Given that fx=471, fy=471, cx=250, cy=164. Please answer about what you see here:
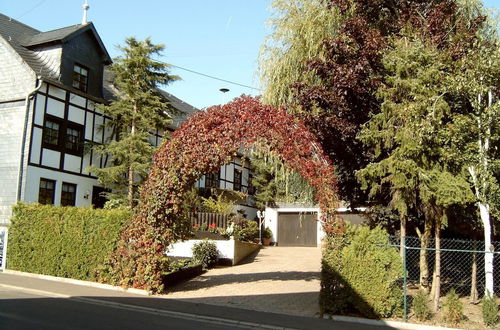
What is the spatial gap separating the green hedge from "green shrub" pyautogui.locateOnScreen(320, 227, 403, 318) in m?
5.97

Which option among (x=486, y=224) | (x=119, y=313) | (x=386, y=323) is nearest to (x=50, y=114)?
(x=119, y=313)

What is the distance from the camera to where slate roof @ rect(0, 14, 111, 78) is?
70.0 feet

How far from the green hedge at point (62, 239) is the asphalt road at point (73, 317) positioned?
2.77m

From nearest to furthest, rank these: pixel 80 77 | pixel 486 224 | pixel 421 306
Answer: pixel 421 306, pixel 486 224, pixel 80 77

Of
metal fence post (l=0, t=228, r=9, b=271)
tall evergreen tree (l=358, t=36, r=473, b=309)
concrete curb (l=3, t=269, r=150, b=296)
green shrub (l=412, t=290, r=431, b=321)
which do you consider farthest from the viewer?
metal fence post (l=0, t=228, r=9, b=271)

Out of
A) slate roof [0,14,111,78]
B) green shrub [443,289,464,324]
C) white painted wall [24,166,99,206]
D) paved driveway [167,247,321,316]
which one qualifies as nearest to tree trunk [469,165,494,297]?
green shrub [443,289,464,324]

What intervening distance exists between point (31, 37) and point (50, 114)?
5.28 metres

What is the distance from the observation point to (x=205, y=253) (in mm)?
17578

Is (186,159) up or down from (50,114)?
down

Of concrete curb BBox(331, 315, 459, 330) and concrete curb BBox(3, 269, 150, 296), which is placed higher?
concrete curb BBox(3, 269, 150, 296)

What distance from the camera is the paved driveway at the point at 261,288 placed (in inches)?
445

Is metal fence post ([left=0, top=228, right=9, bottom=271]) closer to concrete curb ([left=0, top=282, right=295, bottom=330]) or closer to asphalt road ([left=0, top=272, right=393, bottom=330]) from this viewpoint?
asphalt road ([left=0, top=272, right=393, bottom=330])

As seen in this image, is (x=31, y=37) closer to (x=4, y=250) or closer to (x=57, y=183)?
(x=57, y=183)

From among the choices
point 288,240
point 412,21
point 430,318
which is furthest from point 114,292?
point 288,240
